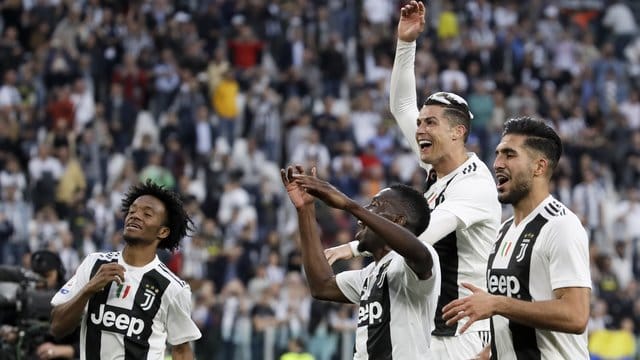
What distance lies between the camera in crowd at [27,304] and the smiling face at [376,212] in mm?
3567

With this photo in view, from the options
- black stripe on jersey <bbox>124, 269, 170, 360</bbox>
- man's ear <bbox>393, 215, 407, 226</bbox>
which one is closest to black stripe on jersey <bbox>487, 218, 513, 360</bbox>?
man's ear <bbox>393, 215, 407, 226</bbox>

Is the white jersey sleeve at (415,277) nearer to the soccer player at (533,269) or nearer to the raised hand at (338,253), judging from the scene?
the soccer player at (533,269)

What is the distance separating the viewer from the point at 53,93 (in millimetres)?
21484

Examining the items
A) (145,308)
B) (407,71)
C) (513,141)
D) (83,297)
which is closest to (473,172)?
(513,141)

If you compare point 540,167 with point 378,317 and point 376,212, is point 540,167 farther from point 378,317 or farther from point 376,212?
point 378,317

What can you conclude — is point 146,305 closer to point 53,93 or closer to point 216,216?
point 216,216

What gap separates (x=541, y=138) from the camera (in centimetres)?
722

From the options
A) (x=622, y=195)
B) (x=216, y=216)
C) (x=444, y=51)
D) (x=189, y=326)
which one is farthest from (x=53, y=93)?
(x=189, y=326)

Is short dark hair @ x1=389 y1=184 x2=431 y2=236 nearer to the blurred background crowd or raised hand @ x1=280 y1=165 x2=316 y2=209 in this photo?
raised hand @ x1=280 y1=165 x2=316 y2=209

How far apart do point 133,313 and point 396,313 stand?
5.97 ft

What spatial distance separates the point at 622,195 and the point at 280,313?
24.7 ft

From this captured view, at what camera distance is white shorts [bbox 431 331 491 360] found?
7.99 meters

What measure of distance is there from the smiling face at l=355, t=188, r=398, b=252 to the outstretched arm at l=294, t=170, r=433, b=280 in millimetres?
374

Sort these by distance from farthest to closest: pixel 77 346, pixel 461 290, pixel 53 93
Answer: pixel 53 93 → pixel 77 346 → pixel 461 290
